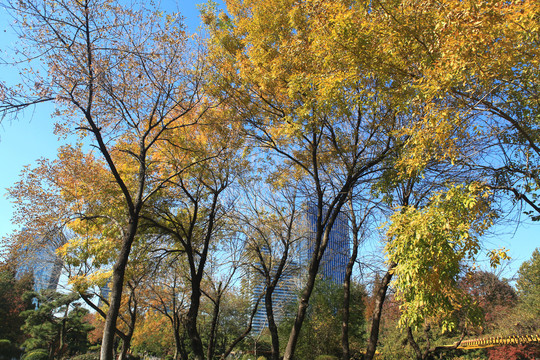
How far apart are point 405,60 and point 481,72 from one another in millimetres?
1358

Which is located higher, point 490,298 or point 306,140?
point 306,140

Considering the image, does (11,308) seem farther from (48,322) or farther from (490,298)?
(490,298)

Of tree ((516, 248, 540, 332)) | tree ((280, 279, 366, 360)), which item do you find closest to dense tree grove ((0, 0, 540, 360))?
tree ((280, 279, 366, 360))

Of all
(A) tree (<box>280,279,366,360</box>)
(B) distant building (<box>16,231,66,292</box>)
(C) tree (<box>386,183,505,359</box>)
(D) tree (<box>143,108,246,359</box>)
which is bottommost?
(A) tree (<box>280,279,366,360</box>)

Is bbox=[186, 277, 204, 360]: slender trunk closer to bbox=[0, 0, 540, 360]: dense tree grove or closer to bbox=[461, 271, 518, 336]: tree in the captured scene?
bbox=[0, 0, 540, 360]: dense tree grove

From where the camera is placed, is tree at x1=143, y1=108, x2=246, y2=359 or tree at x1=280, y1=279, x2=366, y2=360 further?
tree at x1=280, y1=279, x2=366, y2=360

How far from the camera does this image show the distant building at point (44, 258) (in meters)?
6.86

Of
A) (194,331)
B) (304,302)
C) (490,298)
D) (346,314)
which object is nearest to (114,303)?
(194,331)

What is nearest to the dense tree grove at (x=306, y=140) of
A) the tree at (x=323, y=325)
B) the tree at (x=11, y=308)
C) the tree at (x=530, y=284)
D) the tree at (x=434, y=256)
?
the tree at (x=434, y=256)

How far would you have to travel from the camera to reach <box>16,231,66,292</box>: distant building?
22.5ft

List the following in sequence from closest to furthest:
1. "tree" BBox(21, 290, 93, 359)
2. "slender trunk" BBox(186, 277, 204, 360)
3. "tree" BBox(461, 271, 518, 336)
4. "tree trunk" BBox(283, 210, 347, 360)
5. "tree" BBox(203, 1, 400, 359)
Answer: "tree" BBox(203, 1, 400, 359) → "tree trunk" BBox(283, 210, 347, 360) → "slender trunk" BBox(186, 277, 204, 360) → "tree" BBox(461, 271, 518, 336) → "tree" BBox(21, 290, 93, 359)

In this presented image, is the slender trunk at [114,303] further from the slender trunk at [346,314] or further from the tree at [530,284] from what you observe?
the tree at [530,284]

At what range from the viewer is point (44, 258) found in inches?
404

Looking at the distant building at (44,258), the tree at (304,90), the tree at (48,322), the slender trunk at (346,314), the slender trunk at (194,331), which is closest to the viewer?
the tree at (304,90)
